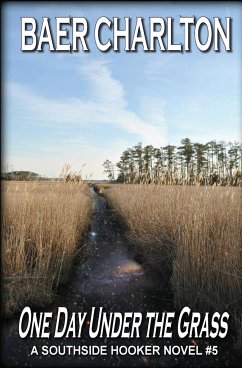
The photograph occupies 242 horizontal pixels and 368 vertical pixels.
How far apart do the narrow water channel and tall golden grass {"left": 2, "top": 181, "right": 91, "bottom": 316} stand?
190mm

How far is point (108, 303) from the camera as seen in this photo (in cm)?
304

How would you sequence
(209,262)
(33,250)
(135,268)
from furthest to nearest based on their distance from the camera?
(135,268)
(33,250)
(209,262)

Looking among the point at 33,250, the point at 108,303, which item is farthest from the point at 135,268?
the point at 33,250

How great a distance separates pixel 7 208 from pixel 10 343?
216 centimetres

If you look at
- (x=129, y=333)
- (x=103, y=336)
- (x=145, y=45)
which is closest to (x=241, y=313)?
(x=129, y=333)

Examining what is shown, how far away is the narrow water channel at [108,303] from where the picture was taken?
2.29m

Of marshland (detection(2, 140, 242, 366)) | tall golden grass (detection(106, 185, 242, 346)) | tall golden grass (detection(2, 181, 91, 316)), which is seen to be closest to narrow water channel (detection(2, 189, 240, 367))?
marshland (detection(2, 140, 242, 366))

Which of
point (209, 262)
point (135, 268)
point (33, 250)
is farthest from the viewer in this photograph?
point (135, 268)

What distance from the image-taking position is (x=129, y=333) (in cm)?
265

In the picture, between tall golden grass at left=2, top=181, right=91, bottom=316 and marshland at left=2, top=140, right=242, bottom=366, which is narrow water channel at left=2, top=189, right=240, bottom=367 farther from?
tall golden grass at left=2, top=181, right=91, bottom=316

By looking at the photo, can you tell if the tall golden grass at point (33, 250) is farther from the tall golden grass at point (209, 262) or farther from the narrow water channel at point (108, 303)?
the tall golden grass at point (209, 262)

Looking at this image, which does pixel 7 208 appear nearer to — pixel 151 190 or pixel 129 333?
pixel 129 333

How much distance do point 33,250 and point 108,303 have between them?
1293 mm

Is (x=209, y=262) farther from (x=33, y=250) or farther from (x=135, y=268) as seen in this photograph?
(x=33, y=250)
